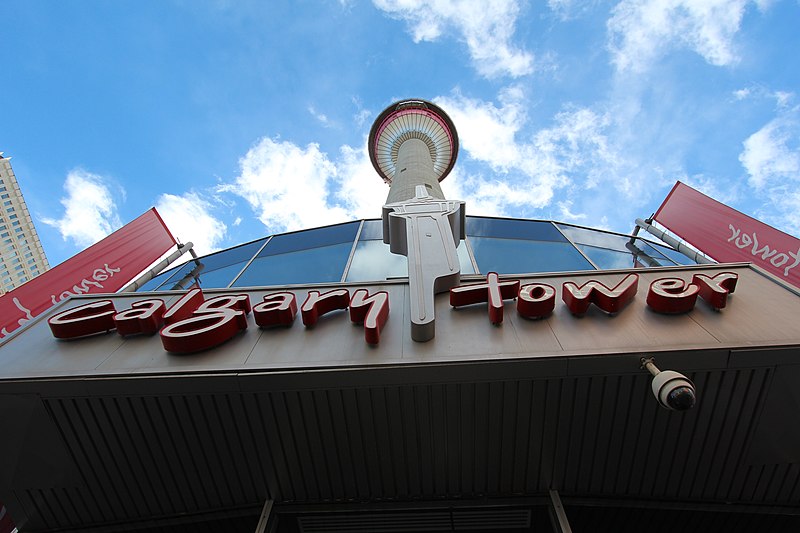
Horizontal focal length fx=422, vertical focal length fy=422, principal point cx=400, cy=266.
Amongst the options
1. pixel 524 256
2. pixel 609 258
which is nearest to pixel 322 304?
pixel 524 256

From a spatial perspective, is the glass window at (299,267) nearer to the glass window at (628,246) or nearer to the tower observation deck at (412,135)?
the glass window at (628,246)

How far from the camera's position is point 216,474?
6.91 m

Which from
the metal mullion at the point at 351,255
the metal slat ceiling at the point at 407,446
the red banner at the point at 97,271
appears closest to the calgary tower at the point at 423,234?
the metal mullion at the point at 351,255

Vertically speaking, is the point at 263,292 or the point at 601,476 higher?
the point at 263,292

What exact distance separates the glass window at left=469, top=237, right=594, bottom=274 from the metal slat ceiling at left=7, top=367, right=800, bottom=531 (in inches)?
211

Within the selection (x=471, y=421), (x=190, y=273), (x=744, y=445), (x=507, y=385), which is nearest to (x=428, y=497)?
(x=471, y=421)

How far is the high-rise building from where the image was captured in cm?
9988

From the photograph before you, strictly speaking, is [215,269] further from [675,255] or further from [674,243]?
[674,243]

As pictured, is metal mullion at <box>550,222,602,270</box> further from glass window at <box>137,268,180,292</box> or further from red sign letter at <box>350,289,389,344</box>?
glass window at <box>137,268,180,292</box>

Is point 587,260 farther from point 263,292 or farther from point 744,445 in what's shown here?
point 263,292

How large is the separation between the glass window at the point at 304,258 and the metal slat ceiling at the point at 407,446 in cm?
537

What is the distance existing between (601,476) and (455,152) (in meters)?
33.1

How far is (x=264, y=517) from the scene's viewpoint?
22.6ft

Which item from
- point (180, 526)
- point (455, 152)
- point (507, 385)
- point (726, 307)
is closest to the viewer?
point (507, 385)
